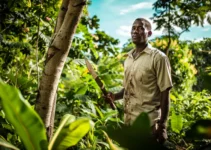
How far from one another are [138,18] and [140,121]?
5.93ft

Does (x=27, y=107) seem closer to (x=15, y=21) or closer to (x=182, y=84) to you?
(x=15, y=21)

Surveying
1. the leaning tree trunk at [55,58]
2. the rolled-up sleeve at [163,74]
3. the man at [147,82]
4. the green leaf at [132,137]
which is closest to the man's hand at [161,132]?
the man at [147,82]

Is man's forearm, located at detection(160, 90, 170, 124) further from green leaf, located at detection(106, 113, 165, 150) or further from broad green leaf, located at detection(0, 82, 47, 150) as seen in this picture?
green leaf, located at detection(106, 113, 165, 150)

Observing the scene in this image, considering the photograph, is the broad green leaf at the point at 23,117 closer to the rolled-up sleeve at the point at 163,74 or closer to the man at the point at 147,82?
the man at the point at 147,82

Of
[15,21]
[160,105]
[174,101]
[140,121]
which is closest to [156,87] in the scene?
[160,105]

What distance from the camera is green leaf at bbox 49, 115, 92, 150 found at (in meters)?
1.18

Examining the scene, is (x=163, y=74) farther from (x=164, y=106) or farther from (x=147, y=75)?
(x=164, y=106)

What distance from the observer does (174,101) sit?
473cm

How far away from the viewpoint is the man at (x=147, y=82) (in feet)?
6.45

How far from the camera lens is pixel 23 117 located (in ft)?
3.58

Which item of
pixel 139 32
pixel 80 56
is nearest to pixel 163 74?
pixel 139 32

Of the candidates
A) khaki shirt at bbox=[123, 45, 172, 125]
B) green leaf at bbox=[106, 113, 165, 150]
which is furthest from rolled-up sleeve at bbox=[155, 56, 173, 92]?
green leaf at bbox=[106, 113, 165, 150]

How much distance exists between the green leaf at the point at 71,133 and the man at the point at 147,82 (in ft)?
2.76

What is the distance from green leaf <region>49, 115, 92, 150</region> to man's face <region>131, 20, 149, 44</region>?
1.14 m
